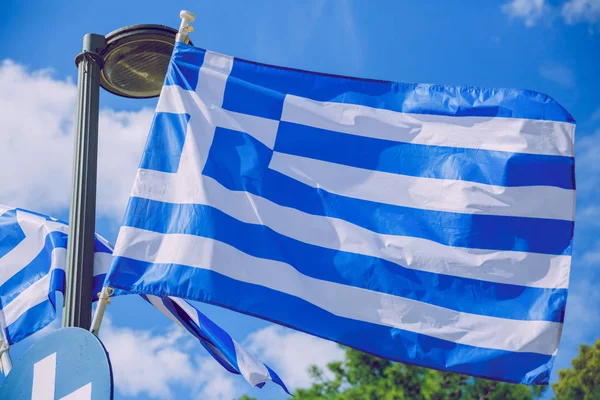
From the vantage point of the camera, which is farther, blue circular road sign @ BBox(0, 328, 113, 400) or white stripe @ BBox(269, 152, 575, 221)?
white stripe @ BBox(269, 152, 575, 221)

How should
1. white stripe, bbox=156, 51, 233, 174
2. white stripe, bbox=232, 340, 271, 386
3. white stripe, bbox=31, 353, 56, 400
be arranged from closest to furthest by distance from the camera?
white stripe, bbox=31, 353, 56, 400
white stripe, bbox=156, 51, 233, 174
white stripe, bbox=232, 340, 271, 386

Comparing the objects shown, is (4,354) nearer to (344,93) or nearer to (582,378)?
(344,93)

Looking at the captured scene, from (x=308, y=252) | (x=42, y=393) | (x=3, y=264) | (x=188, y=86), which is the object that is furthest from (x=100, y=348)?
(x=3, y=264)

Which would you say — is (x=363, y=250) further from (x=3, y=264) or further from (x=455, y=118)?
(x=3, y=264)

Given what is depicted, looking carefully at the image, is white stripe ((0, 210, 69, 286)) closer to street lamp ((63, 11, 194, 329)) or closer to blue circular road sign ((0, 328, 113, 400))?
street lamp ((63, 11, 194, 329))

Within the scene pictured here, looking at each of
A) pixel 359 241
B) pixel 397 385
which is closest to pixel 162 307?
pixel 359 241

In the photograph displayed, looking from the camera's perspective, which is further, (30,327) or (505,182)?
(30,327)

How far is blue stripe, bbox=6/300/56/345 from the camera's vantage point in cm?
641

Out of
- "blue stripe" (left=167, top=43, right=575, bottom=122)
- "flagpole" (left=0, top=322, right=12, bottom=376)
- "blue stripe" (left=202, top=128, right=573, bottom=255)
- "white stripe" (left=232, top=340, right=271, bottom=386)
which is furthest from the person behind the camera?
"white stripe" (left=232, top=340, right=271, bottom=386)

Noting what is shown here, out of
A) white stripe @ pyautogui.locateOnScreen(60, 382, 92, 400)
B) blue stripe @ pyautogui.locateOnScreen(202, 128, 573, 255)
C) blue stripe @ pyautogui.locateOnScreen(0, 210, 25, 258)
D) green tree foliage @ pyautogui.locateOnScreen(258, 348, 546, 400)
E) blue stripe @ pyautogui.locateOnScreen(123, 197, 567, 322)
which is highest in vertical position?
green tree foliage @ pyautogui.locateOnScreen(258, 348, 546, 400)

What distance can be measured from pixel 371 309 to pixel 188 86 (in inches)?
66.7

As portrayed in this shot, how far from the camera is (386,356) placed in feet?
14.9

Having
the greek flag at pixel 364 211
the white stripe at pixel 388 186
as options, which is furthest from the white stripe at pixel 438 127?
the white stripe at pixel 388 186

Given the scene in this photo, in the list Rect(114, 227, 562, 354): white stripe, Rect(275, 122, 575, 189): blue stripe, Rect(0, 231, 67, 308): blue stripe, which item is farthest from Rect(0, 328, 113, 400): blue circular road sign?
Rect(0, 231, 67, 308): blue stripe
